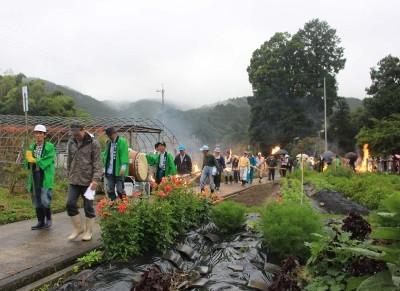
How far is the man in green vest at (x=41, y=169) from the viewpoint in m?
7.78

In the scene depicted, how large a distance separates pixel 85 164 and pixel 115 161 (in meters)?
1.19

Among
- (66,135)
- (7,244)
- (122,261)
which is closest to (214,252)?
(122,261)

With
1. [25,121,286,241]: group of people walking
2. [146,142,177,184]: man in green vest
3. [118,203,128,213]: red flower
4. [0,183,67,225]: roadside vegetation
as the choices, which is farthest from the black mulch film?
[0,183,67,225]: roadside vegetation

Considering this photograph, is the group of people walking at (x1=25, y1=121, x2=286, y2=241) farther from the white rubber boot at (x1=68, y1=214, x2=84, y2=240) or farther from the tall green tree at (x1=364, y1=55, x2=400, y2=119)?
the tall green tree at (x1=364, y1=55, x2=400, y2=119)

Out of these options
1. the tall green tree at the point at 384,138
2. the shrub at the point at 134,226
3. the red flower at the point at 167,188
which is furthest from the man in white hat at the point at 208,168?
the tall green tree at the point at 384,138

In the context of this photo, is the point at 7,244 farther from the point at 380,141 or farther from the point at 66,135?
the point at 380,141

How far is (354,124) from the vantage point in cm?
5841

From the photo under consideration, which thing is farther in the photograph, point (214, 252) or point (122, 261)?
point (214, 252)

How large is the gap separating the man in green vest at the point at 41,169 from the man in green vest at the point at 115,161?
1.00 m

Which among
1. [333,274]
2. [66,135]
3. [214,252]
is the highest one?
[66,135]

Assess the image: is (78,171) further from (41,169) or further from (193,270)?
(193,270)

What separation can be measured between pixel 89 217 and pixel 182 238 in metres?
1.52

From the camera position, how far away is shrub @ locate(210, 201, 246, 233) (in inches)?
291

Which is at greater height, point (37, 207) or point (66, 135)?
point (66, 135)
